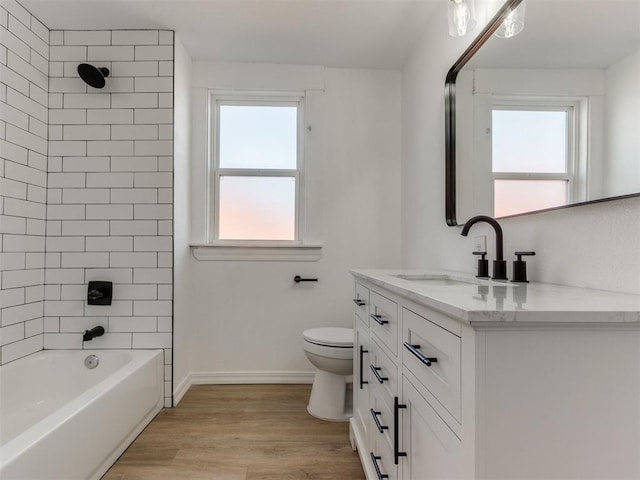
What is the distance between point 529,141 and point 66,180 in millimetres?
2496

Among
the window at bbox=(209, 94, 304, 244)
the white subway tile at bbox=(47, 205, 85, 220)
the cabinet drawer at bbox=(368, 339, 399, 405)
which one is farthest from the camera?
the window at bbox=(209, 94, 304, 244)

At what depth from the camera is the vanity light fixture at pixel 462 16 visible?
1.48m

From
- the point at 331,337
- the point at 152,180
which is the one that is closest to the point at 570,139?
the point at 331,337

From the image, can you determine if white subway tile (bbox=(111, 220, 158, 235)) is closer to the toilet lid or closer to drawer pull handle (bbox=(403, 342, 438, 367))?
the toilet lid

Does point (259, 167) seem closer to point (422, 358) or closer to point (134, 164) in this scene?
point (134, 164)

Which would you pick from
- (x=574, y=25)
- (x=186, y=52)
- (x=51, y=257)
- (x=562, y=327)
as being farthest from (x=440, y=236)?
(x=51, y=257)

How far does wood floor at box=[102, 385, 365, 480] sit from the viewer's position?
1.52m

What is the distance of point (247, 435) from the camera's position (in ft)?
5.98

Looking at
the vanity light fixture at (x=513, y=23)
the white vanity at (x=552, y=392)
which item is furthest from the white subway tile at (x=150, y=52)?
the white vanity at (x=552, y=392)

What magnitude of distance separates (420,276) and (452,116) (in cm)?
85

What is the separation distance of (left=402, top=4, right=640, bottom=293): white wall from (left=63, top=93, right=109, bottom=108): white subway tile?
78.6 inches

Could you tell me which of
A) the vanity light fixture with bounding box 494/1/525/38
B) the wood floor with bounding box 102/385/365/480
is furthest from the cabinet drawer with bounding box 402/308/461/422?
the vanity light fixture with bounding box 494/1/525/38

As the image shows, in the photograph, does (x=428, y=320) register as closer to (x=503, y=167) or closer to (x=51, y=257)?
(x=503, y=167)

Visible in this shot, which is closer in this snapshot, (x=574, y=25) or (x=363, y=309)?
(x=574, y=25)
